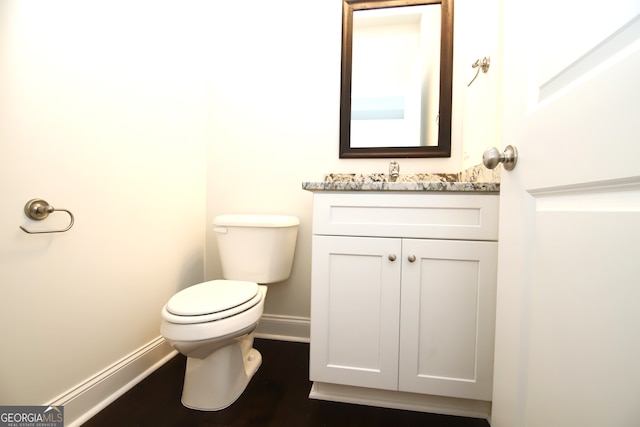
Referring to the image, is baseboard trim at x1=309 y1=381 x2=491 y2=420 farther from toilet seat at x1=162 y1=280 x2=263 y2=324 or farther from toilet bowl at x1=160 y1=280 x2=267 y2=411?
toilet seat at x1=162 y1=280 x2=263 y2=324

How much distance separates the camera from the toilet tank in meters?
1.33

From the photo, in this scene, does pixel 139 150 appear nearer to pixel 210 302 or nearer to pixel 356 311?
pixel 210 302

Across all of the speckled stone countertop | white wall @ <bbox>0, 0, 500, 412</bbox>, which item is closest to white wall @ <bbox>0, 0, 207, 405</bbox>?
white wall @ <bbox>0, 0, 500, 412</bbox>

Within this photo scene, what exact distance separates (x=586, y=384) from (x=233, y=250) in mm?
1276

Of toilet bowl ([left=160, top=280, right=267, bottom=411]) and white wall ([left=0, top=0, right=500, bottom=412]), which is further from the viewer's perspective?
toilet bowl ([left=160, top=280, right=267, bottom=411])

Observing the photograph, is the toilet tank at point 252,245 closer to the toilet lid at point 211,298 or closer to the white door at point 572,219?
the toilet lid at point 211,298

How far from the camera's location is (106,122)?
3.38ft

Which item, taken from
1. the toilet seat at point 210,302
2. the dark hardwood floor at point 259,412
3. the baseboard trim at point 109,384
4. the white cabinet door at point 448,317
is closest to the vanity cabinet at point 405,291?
the white cabinet door at point 448,317

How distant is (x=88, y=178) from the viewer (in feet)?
3.19

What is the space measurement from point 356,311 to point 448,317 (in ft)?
1.06

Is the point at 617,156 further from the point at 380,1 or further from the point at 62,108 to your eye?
the point at 380,1

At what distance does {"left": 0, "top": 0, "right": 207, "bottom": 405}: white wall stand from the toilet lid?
306 mm

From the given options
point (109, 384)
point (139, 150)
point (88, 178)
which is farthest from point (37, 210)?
point (109, 384)

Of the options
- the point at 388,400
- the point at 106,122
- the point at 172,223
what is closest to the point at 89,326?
the point at 172,223
